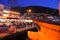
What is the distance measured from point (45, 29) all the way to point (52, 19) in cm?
21

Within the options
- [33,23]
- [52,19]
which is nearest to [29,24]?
[33,23]

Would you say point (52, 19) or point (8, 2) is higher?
point (8, 2)

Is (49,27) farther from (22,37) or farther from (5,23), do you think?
(5,23)

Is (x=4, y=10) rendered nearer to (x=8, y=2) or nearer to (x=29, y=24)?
(x=8, y=2)

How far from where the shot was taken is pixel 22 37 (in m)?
1.87

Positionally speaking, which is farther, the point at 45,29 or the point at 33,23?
the point at 33,23

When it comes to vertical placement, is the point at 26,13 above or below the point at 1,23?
above

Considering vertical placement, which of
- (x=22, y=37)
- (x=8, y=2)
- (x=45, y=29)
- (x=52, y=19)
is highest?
(x=8, y=2)

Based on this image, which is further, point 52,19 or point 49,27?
point 52,19

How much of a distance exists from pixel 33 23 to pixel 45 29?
213 mm

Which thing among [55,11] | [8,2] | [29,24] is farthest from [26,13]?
[55,11]

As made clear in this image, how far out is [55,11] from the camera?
75.5 inches

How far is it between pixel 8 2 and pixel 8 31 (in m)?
0.42

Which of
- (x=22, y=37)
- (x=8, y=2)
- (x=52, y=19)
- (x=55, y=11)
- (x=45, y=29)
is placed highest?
(x=8, y=2)
